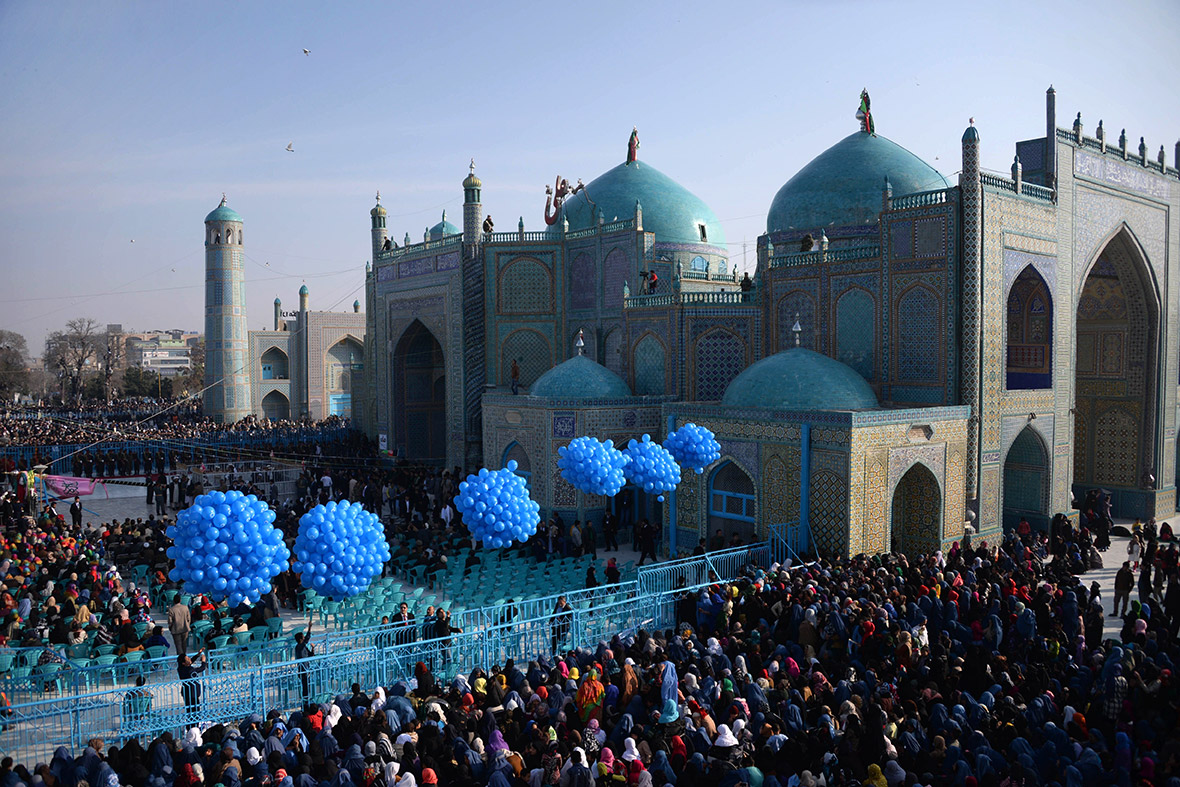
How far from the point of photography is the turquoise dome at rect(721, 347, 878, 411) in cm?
1797

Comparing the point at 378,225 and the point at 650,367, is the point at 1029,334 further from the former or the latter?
the point at 378,225

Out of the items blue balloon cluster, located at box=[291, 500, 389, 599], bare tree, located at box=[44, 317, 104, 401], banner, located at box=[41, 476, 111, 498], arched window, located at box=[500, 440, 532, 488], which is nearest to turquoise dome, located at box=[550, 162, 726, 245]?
arched window, located at box=[500, 440, 532, 488]

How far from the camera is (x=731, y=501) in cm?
1841

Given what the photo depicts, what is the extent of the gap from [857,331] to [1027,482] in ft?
17.1

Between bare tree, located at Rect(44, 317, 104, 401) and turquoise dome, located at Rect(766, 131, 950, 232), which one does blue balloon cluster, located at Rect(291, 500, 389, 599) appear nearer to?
turquoise dome, located at Rect(766, 131, 950, 232)

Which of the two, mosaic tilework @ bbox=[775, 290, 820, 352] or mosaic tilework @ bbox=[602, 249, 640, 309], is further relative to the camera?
mosaic tilework @ bbox=[602, 249, 640, 309]

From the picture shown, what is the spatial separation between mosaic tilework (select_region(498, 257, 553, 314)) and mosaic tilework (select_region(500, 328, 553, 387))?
28.4 inches

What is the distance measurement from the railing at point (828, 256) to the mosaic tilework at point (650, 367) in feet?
12.0

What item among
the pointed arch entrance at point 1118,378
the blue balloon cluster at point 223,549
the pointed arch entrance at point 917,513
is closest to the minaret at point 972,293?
the pointed arch entrance at point 917,513

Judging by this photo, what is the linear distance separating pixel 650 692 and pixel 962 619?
473 centimetres

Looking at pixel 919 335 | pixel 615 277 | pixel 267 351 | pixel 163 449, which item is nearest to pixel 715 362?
pixel 615 277

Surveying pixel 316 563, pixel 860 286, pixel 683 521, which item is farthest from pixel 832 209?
pixel 316 563

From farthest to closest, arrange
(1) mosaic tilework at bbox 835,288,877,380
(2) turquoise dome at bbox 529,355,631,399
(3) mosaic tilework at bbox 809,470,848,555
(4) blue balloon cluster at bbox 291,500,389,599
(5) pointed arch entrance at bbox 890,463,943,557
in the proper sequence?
1. (2) turquoise dome at bbox 529,355,631,399
2. (1) mosaic tilework at bbox 835,288,877,380
3. (5) pointed arch entrance at bbox 890,463,943,557
4. (3) mosaic tilework at bbox 809,470,848,555
5. (4) blue balloon cluster at bbox 291,500,389,599

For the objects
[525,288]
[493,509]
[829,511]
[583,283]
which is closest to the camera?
[493,509]
